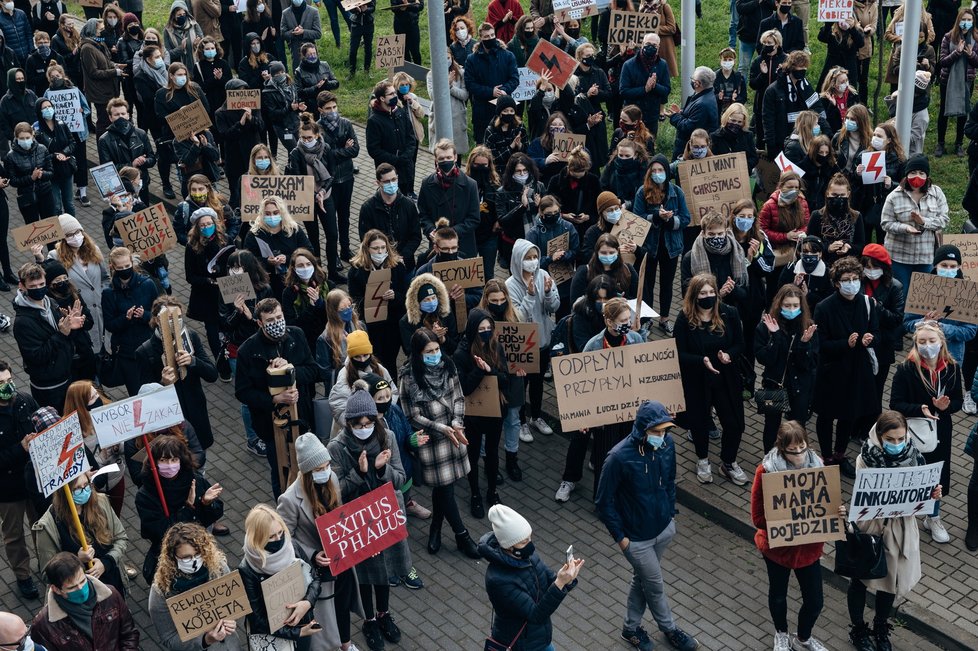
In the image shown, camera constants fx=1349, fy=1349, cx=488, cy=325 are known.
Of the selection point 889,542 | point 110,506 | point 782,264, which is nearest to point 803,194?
point 782,264

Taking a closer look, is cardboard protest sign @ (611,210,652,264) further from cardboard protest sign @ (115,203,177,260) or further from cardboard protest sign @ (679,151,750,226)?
cardboard protest sign @ (115,203,177,260)

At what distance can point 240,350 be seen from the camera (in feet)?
38.3

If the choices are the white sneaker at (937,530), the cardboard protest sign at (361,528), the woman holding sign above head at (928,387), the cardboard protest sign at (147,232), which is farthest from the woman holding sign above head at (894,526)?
the cardboard protest sign at (147,232)

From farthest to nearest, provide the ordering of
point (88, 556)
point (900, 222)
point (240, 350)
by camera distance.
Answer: point (900, 222)
point (240, 350)
point (88, 556)

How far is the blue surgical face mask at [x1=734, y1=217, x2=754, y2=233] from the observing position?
13156mm

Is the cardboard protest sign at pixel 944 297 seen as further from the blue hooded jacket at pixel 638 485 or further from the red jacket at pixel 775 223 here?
the blue hooded jacket at pixel 638 485

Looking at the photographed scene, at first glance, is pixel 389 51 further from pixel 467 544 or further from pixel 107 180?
pixel 467 544

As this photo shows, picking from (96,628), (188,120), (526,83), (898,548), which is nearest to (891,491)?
(898,548)

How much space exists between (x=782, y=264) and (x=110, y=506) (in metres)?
7.13

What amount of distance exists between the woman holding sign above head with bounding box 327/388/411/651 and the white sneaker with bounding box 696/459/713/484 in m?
3.24

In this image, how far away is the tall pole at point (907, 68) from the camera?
15.2 meters

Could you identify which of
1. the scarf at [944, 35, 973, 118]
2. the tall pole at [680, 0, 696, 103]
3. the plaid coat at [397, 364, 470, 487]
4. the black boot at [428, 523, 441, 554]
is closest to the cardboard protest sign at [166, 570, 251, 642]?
the plaid coat at [397, 364, 470, 487]

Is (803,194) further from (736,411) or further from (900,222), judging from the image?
(736,411)

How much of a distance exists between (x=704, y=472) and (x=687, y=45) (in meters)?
7.79
